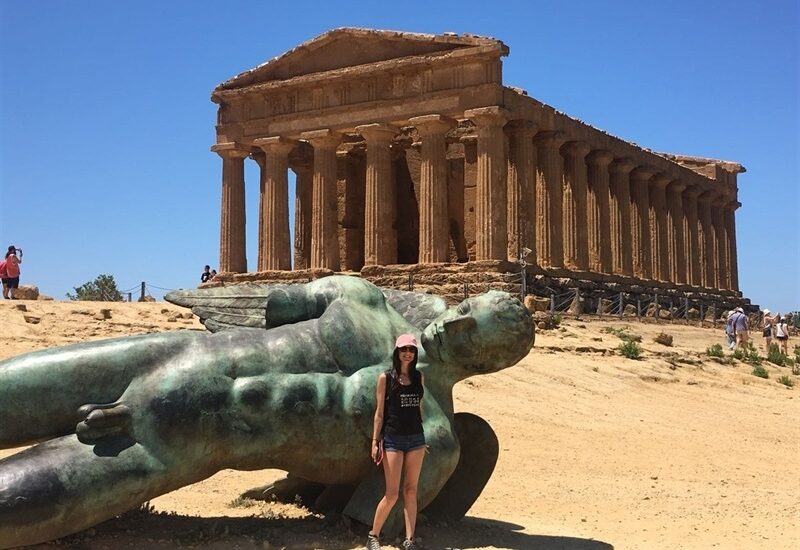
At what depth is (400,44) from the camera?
2861 cm

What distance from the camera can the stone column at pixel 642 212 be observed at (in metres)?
37.0

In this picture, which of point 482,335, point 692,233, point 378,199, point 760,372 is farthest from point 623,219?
point 482,335

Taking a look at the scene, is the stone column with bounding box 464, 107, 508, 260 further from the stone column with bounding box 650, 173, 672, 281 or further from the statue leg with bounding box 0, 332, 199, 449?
the statue leg with bounding box 0, 332, 199, 449

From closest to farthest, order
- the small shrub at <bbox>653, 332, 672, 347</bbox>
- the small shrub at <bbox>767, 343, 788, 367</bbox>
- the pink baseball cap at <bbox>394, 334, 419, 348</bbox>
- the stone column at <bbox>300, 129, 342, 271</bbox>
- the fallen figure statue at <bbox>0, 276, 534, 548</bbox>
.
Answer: the fallen figure statue at <bbox>0, 276, 534, 548</bbox>
the pink baseball cap at <bbox>394, 334, 419, 348</bbox>
the small shrub at <bbox>767, 343, 788, 367</bbox>
the small shrub at <bbox>653, 332, 672, 347</bbox>
the stone column at <bbox>300, 129, 342, 271</bbox>

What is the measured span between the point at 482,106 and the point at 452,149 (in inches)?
239

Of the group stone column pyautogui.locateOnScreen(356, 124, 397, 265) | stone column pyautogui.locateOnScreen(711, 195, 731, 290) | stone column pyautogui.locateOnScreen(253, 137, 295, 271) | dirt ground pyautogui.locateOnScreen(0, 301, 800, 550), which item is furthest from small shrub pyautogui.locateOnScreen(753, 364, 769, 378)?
stone column pyautogui.locateOnScreen(711, 195, 731, 290)

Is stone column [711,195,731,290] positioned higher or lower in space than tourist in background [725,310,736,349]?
higher

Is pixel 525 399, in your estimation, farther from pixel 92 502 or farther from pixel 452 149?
pixel 452 149

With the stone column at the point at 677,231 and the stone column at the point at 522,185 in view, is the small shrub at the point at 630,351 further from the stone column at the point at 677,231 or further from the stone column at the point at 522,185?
the stone column at the point at 677,231

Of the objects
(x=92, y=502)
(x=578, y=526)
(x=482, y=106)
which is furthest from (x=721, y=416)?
(x=482, y=106)

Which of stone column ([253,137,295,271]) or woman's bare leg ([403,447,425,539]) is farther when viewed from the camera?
stone column ([253,137,295,271])

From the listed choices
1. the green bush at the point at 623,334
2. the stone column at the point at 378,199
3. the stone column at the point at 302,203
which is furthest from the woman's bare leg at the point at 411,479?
the stone column at the point at 302,203

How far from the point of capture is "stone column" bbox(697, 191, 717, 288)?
44.9 metres

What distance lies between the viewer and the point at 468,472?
5.41 meters
